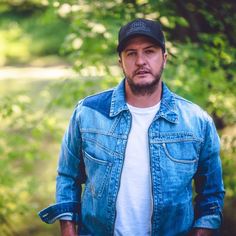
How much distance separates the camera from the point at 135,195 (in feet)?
8.54

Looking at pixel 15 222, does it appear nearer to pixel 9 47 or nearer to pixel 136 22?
pixel 136 22

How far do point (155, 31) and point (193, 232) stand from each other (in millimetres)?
1155

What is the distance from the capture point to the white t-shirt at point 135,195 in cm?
261

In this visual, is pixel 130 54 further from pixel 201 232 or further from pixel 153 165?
pixel 201 232

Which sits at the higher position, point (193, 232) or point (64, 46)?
point (64, 46)

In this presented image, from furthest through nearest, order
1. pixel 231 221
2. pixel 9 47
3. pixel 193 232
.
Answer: pixel 9 47
pixel 231 221
pixel 193 232

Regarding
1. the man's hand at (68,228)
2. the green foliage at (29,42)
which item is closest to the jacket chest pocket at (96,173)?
the man's hand at (68,228)

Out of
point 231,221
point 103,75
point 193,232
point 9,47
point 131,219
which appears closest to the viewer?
point 131,219

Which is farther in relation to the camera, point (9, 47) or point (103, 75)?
point (9, 47)

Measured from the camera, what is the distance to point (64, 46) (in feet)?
17.2

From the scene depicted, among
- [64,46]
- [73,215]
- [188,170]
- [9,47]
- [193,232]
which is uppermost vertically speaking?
[9,47]

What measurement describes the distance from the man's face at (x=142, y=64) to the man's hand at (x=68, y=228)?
2.72ft

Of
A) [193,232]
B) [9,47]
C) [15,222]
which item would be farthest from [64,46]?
[9,47]

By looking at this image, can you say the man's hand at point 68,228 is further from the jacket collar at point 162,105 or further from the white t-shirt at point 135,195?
the jacket collar at point 162,105
